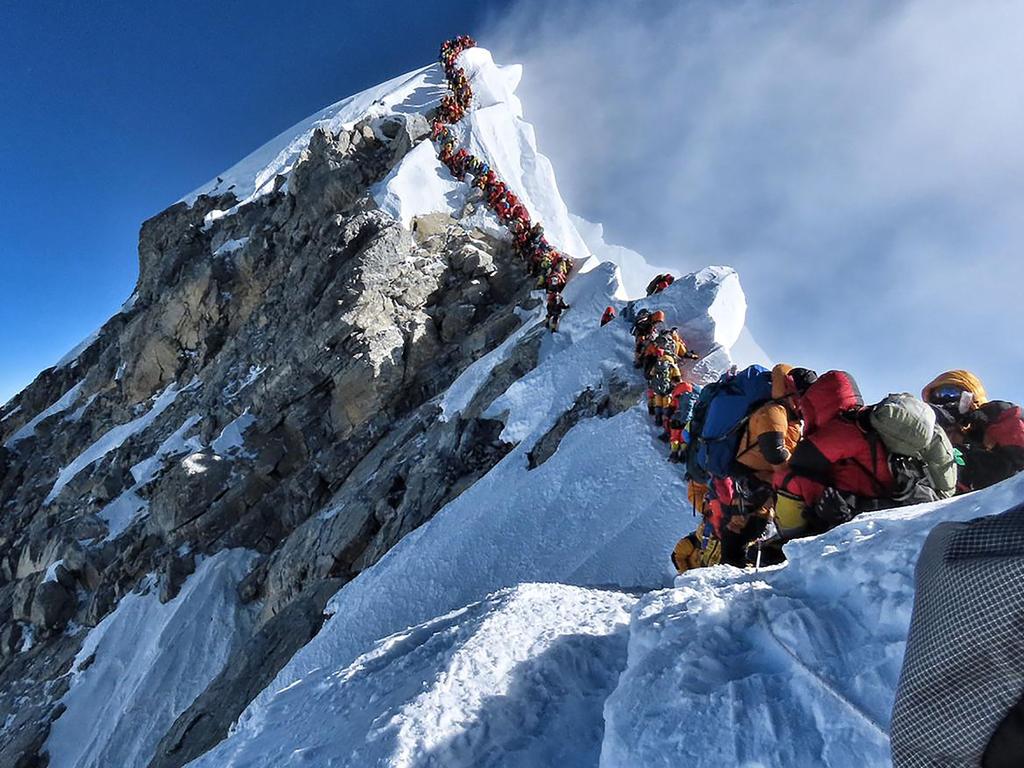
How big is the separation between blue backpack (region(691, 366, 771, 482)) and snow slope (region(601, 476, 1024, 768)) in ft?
5.67

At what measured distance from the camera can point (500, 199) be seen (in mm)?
25953

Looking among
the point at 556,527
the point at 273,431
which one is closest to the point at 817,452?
the point at 556,527

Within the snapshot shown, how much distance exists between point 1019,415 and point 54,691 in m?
26.5

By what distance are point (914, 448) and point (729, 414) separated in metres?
1.60

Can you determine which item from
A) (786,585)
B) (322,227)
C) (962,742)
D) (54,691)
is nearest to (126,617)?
(54,691)

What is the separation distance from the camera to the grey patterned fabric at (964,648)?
131 centimetres

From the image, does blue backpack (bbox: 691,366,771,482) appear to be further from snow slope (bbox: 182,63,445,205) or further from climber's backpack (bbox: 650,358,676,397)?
snow slope (bbox: 182,63,445,205)

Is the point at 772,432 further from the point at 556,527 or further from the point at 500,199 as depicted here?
the point at 500,199

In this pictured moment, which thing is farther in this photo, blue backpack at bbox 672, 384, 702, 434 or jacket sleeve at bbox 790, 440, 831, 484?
blue backpack at bbox 672, 384, 702, 434

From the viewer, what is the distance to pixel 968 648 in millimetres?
1379

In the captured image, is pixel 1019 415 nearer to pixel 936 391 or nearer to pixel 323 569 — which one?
pixel 936 391

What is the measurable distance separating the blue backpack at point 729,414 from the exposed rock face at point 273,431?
7791 millimetres

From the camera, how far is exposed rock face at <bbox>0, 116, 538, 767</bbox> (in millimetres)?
14141

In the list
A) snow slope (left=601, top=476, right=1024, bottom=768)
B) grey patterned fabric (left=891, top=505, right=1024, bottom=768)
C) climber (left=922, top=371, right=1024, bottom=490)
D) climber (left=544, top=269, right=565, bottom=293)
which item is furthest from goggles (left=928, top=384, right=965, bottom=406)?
climber (left=544, top=269, right=565, bottom=293)
